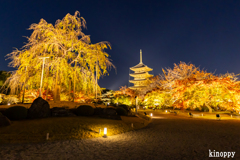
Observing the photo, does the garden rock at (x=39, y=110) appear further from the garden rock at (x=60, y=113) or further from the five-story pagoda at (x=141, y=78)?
the five-story pagoda at (x=141, y=78)

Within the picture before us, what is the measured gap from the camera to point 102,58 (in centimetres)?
1477

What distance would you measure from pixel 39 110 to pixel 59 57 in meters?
5.67

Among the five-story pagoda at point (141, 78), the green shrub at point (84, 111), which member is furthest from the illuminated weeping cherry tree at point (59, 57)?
the five-story pagoda at point (141, 78)

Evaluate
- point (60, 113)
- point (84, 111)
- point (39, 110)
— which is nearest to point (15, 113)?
point (39, 110)

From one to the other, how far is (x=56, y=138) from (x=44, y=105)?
14.6 ft

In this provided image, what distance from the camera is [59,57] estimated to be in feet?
44.3

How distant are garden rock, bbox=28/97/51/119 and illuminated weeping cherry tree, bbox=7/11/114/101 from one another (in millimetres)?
4000

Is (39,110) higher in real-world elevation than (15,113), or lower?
higher

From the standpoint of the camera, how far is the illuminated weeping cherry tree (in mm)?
13375

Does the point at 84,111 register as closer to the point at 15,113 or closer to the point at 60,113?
the point at 60,113

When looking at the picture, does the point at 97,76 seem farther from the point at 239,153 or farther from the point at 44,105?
the point at 239,153

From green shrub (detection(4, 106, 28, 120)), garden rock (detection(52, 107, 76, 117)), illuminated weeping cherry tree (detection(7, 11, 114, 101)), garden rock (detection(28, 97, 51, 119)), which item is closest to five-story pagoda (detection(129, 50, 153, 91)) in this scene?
illuminated weeping cherry tree (detection(7, 11, 114, 101))

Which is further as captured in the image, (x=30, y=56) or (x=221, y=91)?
(x=221, y=91)

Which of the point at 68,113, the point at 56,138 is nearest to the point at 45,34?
the point at 68,113
